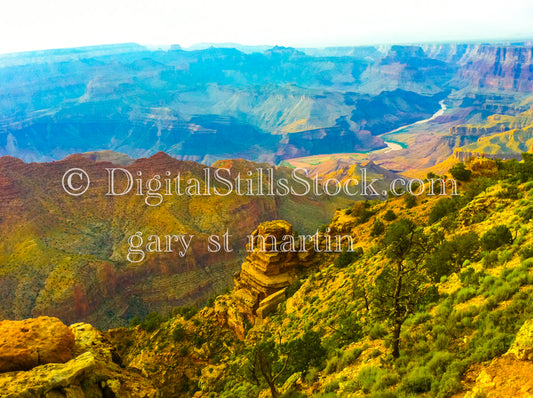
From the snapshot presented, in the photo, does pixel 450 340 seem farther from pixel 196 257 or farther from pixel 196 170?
pixel 196 170

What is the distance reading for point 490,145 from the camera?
142m

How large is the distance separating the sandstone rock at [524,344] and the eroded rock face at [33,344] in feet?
58.4

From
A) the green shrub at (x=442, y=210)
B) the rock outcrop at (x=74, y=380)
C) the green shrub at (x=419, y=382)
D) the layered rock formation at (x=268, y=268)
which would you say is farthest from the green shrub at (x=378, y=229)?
the green shrub at (x=419, y=382)

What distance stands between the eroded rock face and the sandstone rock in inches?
701

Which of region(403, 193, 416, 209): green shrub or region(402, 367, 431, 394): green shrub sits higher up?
region(402, 367, 431, 394): green shrub

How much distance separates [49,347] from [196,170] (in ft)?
231

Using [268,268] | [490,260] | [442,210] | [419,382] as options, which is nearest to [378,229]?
[442,210]

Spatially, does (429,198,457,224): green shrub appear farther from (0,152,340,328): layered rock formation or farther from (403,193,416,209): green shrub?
(0,152,340,328): layered rock formation

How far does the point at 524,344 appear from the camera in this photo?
727cm

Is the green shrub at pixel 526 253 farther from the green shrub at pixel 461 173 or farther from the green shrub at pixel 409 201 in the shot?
the green shrub at pixel 461 173

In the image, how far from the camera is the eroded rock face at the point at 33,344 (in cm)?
1459

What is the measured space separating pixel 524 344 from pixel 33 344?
18.5 meters

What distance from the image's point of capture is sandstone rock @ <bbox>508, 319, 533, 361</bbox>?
715cm

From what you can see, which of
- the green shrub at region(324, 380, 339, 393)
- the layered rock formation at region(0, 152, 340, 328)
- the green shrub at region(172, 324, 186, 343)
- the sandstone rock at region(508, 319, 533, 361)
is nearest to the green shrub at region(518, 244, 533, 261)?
the sandstone rock at region(508, 319, 533, 361)
